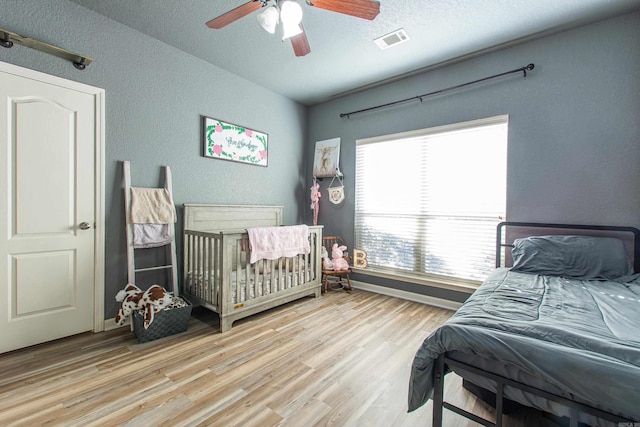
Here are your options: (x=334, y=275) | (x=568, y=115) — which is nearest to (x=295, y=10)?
(x=568, y=115)

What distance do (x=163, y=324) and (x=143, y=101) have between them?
1950 mm

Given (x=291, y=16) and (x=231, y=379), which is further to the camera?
(x=231, y=379)

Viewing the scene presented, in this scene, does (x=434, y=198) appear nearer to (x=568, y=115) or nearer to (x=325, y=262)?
(x=568, y=115)

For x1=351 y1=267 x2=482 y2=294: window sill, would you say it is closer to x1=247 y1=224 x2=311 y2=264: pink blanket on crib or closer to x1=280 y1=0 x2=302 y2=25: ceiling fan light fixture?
x1=247 y1=224 x2=311 y2=264: pink blanket on crib

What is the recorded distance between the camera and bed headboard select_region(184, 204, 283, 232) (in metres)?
2.85

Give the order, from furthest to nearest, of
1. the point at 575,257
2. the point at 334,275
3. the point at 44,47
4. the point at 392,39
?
the point at 334,275, the point at 392,39, the point at 575,257, the point at 44,47

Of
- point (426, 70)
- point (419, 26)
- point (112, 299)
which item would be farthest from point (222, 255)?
point (426, 70)

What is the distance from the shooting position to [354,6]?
1.52m

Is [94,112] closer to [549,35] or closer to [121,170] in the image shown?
[121,170]

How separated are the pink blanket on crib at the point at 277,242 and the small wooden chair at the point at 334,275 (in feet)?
1.98

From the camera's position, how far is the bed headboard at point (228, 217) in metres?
2.85

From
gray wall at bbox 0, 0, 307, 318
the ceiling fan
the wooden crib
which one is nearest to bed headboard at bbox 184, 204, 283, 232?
the wooden crib

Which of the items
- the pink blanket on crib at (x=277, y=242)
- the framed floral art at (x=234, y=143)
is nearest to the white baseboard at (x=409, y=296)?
the pink blanket on crib at (x=277, y=242)

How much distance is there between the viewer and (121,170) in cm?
243
